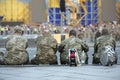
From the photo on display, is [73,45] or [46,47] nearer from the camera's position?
[73,45]

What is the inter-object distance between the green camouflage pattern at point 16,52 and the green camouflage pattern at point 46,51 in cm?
45

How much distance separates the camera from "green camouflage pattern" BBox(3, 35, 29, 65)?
50.7ft

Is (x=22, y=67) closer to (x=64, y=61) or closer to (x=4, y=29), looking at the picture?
(x=64, y=61)

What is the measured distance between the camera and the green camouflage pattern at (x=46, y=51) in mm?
15547

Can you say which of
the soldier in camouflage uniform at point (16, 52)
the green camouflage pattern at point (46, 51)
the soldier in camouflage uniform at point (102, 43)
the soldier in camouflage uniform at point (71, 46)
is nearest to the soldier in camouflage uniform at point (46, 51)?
the green camouflage pattern at point (46, 51)

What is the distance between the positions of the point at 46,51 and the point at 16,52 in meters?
1.01

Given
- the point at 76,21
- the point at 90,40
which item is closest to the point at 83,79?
the point at 90,40

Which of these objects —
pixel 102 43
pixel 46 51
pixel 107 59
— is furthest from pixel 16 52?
pixel 107 59

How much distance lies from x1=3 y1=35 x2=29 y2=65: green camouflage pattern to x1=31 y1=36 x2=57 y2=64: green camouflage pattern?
45 centimetres

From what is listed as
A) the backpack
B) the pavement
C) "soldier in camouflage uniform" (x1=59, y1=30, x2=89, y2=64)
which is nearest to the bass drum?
the backpack

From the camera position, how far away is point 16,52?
15469mm

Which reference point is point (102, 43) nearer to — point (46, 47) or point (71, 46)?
point (71, 46)

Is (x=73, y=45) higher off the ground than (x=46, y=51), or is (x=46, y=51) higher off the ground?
(x=73, y=45)

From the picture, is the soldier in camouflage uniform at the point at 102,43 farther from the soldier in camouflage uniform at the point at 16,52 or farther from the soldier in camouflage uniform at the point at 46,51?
the soldier in camouflage uniform at the point at 16,52
